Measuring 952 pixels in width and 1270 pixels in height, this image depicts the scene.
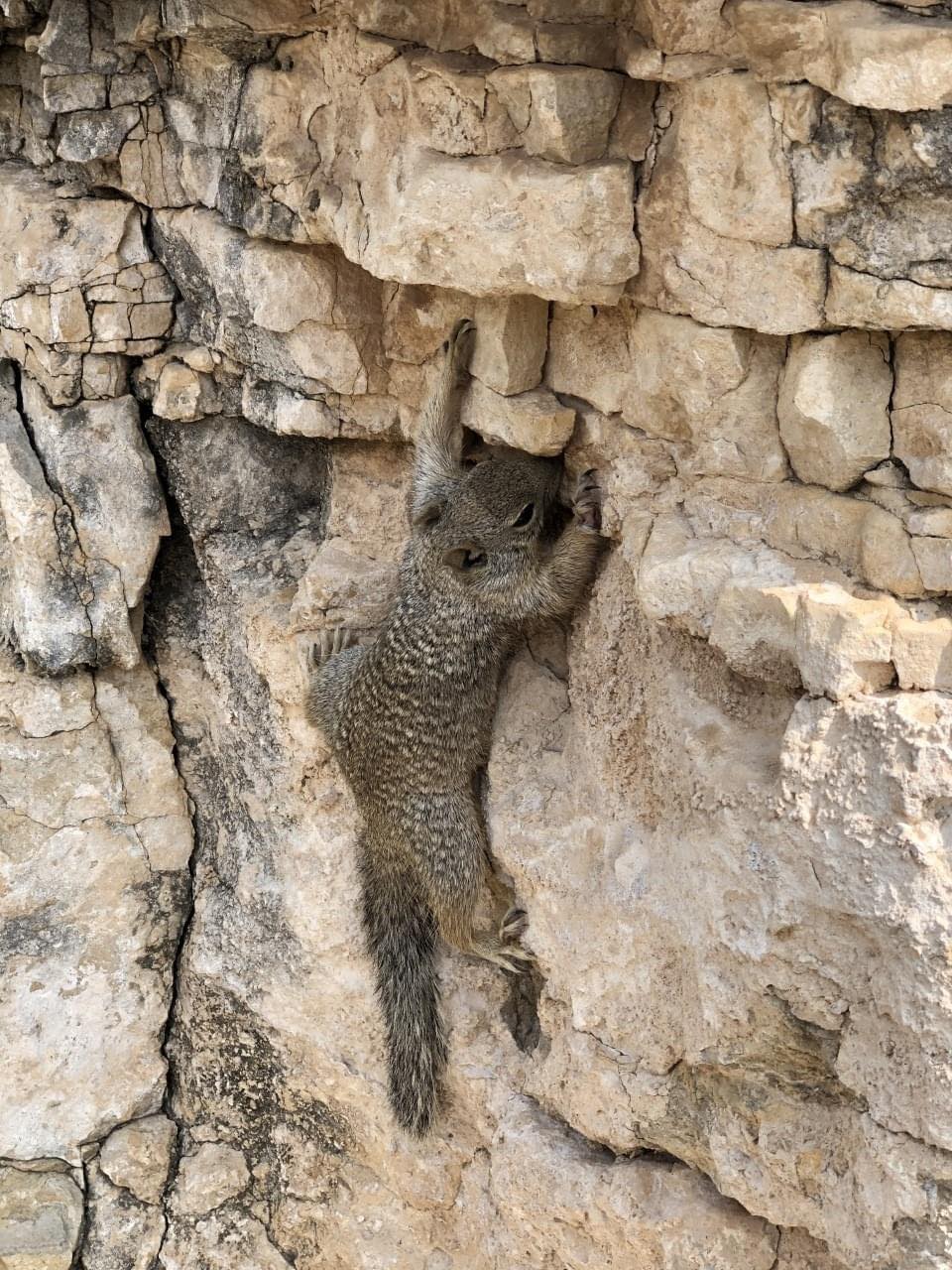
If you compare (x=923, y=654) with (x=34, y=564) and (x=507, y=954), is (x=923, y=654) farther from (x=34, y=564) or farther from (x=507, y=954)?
(x=34, y=564)

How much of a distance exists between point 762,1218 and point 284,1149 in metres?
2.30

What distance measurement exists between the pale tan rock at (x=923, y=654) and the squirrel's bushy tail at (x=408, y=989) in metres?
2.28

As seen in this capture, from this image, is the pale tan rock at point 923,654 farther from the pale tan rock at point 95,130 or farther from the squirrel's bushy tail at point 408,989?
the pale tan rock at point 95,130

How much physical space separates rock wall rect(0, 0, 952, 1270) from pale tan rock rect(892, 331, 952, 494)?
0.01 m

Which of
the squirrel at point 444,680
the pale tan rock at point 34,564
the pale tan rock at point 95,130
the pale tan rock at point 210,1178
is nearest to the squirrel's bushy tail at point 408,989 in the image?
the squirrel at point 444,680

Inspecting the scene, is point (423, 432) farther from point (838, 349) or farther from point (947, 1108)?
point (947, 1108)

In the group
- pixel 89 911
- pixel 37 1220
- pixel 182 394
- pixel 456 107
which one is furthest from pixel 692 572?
pixel 37 1220

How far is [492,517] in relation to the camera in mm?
4613

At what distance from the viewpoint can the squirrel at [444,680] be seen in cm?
457

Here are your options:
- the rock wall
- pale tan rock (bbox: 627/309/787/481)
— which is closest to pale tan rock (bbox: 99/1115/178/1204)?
the rock wall

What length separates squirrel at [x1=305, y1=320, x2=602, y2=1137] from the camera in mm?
4570

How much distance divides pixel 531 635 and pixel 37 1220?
3287 mm

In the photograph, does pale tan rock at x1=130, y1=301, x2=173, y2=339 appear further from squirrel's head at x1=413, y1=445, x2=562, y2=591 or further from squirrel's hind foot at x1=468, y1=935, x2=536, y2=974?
squirrel's hind foot at x1=468, y1=935, x2=536, y2=974

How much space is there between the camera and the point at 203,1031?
5789 mm
